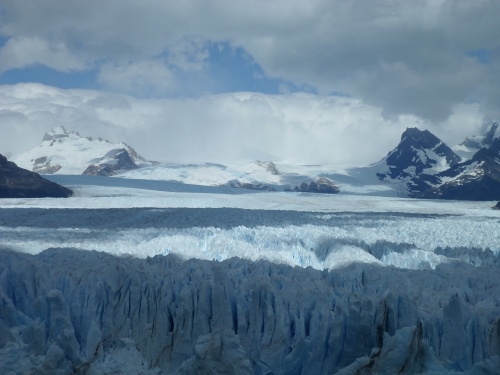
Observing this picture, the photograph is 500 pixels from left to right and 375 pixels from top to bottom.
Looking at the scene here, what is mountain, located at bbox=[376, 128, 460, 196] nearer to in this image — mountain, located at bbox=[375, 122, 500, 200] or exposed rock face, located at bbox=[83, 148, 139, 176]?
mountain, located at bbox=[375, 122, 500, 200]

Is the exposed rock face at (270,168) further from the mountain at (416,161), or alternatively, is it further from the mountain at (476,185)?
the mountain at (476,185)

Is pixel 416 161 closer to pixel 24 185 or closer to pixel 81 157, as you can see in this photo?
pixel 81 157

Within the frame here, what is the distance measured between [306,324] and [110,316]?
173 inches

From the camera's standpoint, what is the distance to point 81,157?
431 feet

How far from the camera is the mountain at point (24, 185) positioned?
4700 cm

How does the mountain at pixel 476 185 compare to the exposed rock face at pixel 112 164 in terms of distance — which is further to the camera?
the exposed rock face at pixel 112 164

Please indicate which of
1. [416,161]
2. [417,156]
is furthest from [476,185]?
[417,156]

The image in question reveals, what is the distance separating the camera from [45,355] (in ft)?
38.1

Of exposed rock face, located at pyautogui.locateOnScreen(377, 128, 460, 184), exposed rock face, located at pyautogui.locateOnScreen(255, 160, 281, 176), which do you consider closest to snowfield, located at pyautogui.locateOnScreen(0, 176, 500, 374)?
exposed rock face, located at pyautogui.locateOnScreen(255, 160, 281, 176)

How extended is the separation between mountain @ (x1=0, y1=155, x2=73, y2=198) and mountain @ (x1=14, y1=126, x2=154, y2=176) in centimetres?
5148

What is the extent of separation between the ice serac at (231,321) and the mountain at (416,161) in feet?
315

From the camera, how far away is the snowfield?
1162 cm

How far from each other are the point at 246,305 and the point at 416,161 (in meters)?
117

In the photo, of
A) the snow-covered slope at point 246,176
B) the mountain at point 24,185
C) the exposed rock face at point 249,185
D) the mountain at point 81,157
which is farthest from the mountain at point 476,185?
the mountain at point 24,185
